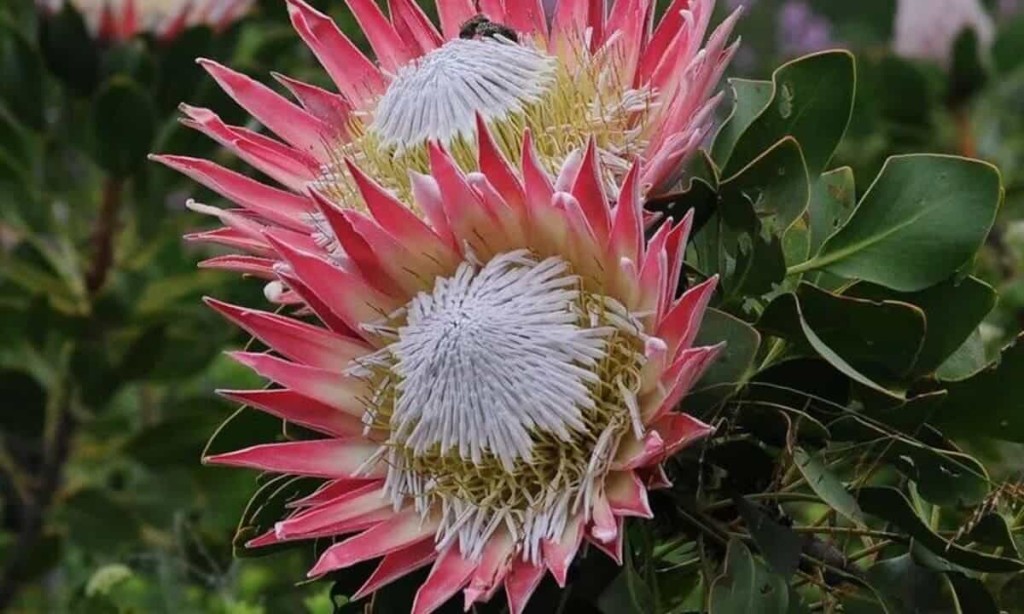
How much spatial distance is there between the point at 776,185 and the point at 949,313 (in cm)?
15

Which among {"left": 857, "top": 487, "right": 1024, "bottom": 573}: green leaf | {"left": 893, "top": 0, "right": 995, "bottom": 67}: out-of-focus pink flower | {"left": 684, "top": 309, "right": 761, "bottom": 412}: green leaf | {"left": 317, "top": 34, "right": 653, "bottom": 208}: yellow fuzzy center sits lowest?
{"left": 893, "top": 0, "right": 995, "bottom": 67}: out-of-focus pink flower

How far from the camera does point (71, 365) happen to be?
7.37 feet

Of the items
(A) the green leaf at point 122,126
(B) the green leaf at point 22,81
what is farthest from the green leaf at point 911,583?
(B) the green leaf at point 22,81

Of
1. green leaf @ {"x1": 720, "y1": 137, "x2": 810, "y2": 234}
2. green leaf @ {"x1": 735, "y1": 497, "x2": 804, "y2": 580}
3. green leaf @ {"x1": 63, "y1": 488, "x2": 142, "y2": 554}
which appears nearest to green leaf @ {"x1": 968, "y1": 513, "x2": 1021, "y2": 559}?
green leaf @ {"x1": 735, "y1": 497, "x2": 804, "y2": 580}

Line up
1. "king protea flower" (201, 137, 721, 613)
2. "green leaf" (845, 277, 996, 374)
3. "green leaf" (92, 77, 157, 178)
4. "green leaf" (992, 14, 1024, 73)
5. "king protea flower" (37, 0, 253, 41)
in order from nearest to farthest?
"king protea flower" (201, 137, 721, 613), "green leaf" (845, 277, 996, 374), "green leaf" (92, 77, 157, 178), "king protea flower" (37, 0, 253, 41), "green leaf" (992, 14, 1024, 73)

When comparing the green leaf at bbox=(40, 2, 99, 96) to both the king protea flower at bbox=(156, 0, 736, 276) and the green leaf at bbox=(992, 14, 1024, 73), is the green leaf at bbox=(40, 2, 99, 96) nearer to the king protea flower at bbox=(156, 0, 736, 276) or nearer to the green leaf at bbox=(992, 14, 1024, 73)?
the king protea flower at bbox=(156, 0, 736, 276)

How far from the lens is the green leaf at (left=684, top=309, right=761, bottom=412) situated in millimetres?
961

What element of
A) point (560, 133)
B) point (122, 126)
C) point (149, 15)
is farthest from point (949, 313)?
point (149, 15)

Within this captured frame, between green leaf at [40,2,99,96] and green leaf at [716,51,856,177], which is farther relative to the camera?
green leaf at [40,2,99,96]

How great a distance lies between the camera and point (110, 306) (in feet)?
7.60

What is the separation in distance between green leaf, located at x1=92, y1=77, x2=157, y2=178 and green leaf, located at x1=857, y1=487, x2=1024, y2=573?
54.0 inches

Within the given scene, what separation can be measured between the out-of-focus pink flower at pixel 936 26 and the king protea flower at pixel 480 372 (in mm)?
1908

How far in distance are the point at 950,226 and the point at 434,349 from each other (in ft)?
1.16

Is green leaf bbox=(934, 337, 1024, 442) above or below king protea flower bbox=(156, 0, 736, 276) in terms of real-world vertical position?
below
